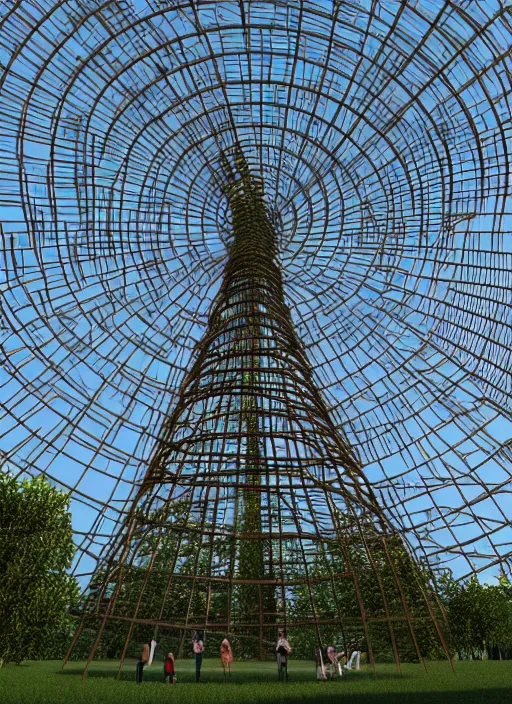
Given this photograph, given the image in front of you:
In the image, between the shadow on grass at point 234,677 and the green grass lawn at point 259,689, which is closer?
the green grass lawn at point 259,689

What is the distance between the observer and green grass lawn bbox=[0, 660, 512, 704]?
46.4 feet

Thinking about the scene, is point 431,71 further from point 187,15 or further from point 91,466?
point 91,466

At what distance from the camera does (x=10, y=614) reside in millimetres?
27391

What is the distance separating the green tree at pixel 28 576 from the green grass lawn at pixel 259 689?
648 cm

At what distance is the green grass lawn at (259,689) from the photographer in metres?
14.1

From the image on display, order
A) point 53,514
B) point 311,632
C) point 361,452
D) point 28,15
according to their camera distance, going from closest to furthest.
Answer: point 28,15
point 53,514
point 311,632
point 361,452

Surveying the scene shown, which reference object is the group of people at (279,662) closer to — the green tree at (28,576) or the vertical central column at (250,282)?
the vertical central column at (250,282)

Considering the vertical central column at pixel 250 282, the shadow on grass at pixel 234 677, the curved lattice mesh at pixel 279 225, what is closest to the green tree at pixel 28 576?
the shadow on grass at pixel 234 677

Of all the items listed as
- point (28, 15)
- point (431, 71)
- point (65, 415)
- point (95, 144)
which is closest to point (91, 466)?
point (65, 415)

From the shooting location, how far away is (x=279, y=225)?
1449 inches

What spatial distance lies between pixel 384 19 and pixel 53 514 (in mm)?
24413

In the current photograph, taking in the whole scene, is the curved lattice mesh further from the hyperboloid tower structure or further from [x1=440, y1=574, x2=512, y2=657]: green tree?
[x1=440, y1=574, x2=512, y2=657]: green tree

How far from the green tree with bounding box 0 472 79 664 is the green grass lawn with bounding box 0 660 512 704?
648cm

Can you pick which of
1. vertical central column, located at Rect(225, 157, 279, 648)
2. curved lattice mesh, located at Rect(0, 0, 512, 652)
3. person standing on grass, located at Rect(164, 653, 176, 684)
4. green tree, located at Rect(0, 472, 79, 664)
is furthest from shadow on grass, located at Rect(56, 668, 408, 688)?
curved lattice mesh, located at Rect(0, 0, 512, 652)
